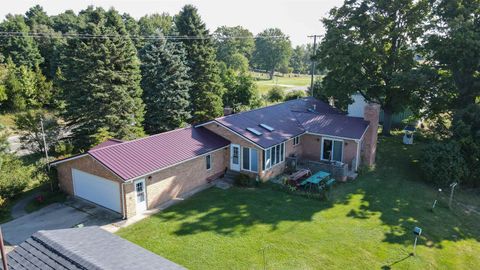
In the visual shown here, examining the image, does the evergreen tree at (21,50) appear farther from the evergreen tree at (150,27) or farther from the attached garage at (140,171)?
the attached garage at (140,171)

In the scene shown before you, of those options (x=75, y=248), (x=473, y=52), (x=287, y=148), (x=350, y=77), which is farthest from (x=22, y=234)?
(x=473, y=52)

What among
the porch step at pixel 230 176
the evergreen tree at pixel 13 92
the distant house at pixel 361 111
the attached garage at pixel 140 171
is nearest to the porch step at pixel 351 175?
the porch step at pixel 230 176

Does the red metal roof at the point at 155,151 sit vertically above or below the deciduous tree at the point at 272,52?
below

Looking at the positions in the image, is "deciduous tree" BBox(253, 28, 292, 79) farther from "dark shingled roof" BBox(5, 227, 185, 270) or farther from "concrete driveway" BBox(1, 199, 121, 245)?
"dark shingled roof" BBox(5, 227, 185, 270)

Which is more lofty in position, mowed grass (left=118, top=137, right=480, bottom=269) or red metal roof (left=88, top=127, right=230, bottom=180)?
red metal roof (left=88, top=127, right=230, bottom=180)

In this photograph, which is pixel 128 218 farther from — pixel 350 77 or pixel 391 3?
pixel 391 3

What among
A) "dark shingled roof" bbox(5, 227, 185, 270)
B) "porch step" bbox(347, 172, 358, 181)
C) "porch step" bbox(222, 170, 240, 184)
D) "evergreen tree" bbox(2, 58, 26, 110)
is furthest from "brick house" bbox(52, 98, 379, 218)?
"evergreen tree" bbox(2, 58, 26, 110)
